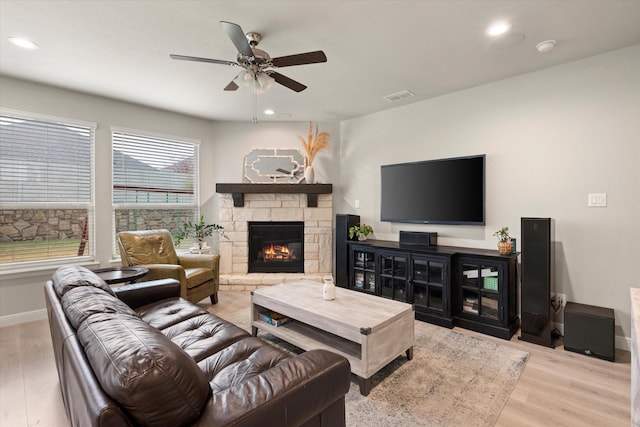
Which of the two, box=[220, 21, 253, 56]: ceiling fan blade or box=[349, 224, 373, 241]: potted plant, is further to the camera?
box=[349, 224, 373, 241]: potted plant

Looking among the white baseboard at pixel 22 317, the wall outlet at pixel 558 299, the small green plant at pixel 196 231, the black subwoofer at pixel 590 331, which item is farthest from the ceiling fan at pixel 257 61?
the white baseboard at pixel 22 317

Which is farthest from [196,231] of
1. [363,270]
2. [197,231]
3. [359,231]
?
[363,270]

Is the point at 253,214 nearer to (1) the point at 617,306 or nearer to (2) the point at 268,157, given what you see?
(2) the point at 268,157

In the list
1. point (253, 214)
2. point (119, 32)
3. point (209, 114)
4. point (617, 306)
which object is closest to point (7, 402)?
point (119, 32)

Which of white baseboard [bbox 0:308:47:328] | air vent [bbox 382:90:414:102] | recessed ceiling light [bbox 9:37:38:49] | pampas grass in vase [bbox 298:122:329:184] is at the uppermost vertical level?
air vent [bbox 382:90:414:102]

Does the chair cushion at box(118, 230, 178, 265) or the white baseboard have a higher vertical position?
the chair cushion at box(118, 230, 178, 265)

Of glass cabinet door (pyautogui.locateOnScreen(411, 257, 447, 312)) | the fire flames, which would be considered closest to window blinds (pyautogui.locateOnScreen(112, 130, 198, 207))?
the fire flames

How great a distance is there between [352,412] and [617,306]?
2.57 meters

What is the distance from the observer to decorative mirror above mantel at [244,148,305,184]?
480 centimetres

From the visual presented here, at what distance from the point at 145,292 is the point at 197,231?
2099mm

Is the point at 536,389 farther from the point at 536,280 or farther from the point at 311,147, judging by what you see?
the point at 311,147

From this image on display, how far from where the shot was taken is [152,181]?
14.4 ft

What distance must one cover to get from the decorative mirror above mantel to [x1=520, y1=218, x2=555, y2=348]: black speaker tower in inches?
120

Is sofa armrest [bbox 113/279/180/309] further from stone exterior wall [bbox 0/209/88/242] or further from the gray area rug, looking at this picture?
stone exterior wall [bbox 0/209/88/242]
